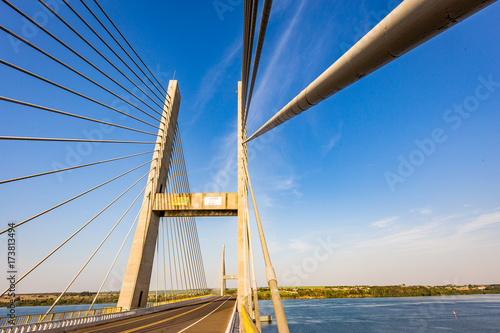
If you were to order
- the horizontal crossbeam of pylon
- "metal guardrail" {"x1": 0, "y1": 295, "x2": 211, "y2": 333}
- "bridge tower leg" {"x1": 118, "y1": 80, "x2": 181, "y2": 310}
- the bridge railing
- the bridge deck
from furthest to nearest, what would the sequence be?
the horizontal crossbeam of pylon → "bridge tower leg" {"x1": 118, "y1": 80, "x2": 181, "y2": 310} → the bridge deck → the bridge railing → "metal guardrail" {"x1": 0, "y1": 295, "x2": 211, "y2": 333}

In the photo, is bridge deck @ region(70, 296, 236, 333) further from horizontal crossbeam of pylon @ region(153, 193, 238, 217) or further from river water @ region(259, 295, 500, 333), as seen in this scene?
river water @ region(259, 295, 500, 333)

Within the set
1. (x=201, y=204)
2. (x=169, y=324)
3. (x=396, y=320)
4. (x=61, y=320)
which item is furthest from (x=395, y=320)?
(x=61, y=320)

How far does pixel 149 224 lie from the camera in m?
19.6

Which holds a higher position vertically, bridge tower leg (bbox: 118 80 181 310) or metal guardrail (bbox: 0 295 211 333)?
bridge tower leg (bbox: 118 80 181 310)

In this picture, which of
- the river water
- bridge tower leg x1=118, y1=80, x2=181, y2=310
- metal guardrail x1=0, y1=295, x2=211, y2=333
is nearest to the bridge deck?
metal guardrail x1=0, y1=295, x2=211, y2=333

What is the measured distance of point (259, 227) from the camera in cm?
488

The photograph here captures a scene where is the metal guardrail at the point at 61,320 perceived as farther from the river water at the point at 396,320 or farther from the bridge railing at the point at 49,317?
the river water at the point at 396,320

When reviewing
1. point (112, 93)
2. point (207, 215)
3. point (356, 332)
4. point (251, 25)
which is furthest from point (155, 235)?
point (356, 332)

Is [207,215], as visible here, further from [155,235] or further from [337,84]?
[337,84]

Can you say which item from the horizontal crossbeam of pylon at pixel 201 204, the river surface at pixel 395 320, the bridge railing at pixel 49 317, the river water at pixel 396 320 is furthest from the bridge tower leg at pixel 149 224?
the river water at pixel 396 320

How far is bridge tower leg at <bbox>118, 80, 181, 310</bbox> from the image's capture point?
17562mm

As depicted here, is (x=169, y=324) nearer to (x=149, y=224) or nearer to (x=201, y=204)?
(x=149, y=224)

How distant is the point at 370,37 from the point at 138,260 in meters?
20.3

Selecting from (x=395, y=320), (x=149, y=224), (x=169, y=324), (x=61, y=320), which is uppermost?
(x=149, y=224)
